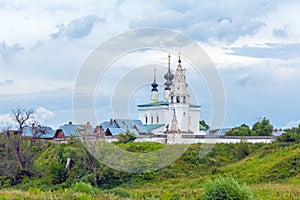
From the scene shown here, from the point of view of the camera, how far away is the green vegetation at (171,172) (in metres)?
32.1

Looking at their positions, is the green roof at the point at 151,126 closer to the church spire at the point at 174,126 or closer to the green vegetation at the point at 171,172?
the church spire at the point at 174,126

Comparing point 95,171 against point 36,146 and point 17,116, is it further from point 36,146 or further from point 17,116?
point 36,146

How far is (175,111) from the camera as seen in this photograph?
2665 inches

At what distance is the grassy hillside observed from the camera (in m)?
32.4

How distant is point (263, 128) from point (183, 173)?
21.3 metres

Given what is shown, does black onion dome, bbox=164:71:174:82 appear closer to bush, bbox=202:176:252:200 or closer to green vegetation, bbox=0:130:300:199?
green vegetation, bbox=0:130:300:199

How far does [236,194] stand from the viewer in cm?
2322

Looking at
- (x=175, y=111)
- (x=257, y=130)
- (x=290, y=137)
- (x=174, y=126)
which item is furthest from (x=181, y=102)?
(x=290, y=137)

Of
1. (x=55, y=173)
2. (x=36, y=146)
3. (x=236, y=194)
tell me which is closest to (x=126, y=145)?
(x=55, y=173)

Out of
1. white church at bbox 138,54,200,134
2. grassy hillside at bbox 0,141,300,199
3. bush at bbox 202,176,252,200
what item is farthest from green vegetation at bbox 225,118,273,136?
bush at bbox 202,176,252,200

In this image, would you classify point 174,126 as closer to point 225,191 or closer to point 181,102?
point 181,102

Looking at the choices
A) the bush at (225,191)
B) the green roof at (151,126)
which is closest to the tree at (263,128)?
the green roof at (151,126)

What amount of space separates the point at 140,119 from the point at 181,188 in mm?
42166

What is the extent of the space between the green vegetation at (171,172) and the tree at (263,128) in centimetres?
738
